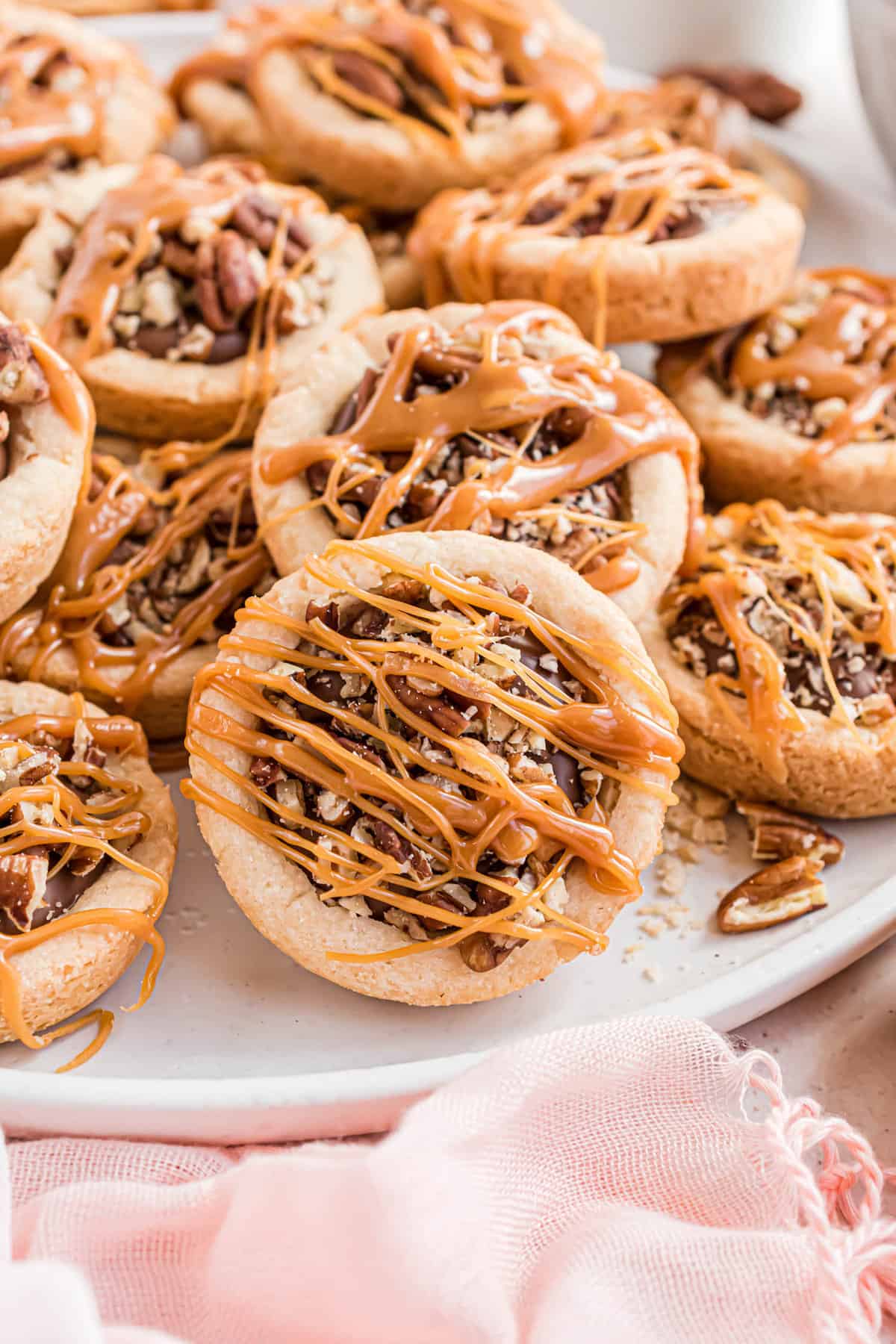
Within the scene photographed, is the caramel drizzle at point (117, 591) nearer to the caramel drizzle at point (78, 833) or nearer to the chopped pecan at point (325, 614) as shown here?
the caramel drizzle at point (78, 833)

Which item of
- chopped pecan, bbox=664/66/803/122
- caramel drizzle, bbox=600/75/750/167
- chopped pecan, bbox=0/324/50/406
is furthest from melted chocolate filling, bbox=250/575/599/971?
chopped pecan, bbox=664/66/803/122

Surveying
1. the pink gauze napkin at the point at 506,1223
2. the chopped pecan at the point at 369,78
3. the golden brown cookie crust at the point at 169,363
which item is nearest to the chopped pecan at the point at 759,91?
the chopped pecan at the point at 369,78

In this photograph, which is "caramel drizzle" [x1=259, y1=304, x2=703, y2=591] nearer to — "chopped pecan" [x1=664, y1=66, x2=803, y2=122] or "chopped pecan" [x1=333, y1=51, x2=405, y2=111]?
"chopped pecan" [x1=333, y1=51, x2=405, y2=111]

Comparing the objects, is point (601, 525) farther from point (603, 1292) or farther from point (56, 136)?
point (56, 136)

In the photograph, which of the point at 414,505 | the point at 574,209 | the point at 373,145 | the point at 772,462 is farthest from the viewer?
the point at 373,145

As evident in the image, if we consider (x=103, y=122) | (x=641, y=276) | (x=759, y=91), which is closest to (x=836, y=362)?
(x=641, y=276)

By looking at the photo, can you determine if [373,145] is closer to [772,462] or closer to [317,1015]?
[772,462]

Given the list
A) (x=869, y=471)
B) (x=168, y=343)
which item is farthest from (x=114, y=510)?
(x=869, y=471)
